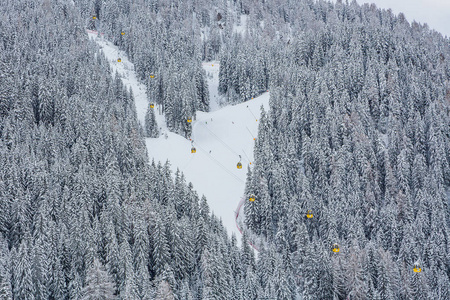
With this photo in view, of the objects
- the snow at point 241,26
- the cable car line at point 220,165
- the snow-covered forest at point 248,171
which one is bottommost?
the cable car line at point 220,165

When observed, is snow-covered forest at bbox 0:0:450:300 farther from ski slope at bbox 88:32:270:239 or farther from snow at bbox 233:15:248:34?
snow at bbox 233:15:248:34

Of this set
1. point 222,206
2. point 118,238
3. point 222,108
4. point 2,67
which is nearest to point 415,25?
point 222,108

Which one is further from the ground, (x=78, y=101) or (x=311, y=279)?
(x=78, y=101)

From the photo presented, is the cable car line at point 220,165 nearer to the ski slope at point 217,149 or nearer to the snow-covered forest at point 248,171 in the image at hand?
the ski slope at point 217,149

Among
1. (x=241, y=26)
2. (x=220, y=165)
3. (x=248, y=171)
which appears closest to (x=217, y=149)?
(x=220, y=165)

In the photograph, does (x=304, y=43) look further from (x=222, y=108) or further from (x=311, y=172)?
(x=311, y=172)

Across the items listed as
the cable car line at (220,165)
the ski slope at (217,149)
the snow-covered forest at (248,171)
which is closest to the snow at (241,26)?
the snow-covered forest at (248,171)
